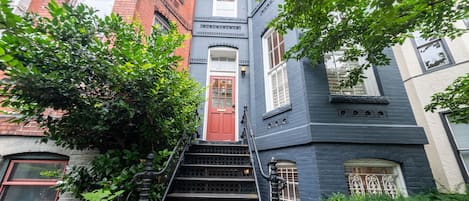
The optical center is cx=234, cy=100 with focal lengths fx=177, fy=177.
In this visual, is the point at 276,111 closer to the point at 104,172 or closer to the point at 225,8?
the point at 104,172

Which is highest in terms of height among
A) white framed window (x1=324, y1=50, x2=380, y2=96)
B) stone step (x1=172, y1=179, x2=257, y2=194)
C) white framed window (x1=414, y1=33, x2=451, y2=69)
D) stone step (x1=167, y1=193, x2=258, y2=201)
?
white framed window (x1=414, y1=33, x2=451, y2=69)

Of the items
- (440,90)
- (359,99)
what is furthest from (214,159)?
(440,90)

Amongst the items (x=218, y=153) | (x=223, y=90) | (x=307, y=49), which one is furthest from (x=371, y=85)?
(x=223, y=90)

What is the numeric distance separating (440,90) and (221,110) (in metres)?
5.40

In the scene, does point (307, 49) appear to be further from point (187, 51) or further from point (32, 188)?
point (32, 188)

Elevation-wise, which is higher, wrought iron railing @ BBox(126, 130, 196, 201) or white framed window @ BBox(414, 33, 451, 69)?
white framed window @ BBox(414, 33, 451, 69)

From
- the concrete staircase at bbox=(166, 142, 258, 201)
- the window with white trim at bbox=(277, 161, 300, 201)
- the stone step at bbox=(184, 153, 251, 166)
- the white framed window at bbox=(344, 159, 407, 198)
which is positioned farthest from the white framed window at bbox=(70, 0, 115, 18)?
the white framed window at bbox=(344, 159, 407, 198)

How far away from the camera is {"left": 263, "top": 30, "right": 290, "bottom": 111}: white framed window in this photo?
4207 millimetres

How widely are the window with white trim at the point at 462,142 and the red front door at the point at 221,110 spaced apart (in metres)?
4.96

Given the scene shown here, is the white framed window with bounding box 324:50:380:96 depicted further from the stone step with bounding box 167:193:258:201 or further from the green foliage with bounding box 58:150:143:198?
the green foliage with bounding box 58:150:143:198

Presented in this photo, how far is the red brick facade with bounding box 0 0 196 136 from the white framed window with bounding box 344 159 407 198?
11.4ft

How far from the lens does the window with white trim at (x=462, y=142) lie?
3.56 m

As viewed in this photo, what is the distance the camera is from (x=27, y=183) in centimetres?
308

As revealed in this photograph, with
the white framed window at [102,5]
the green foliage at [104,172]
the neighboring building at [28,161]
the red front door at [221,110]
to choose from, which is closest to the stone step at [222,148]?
the red front door at [221,110]
